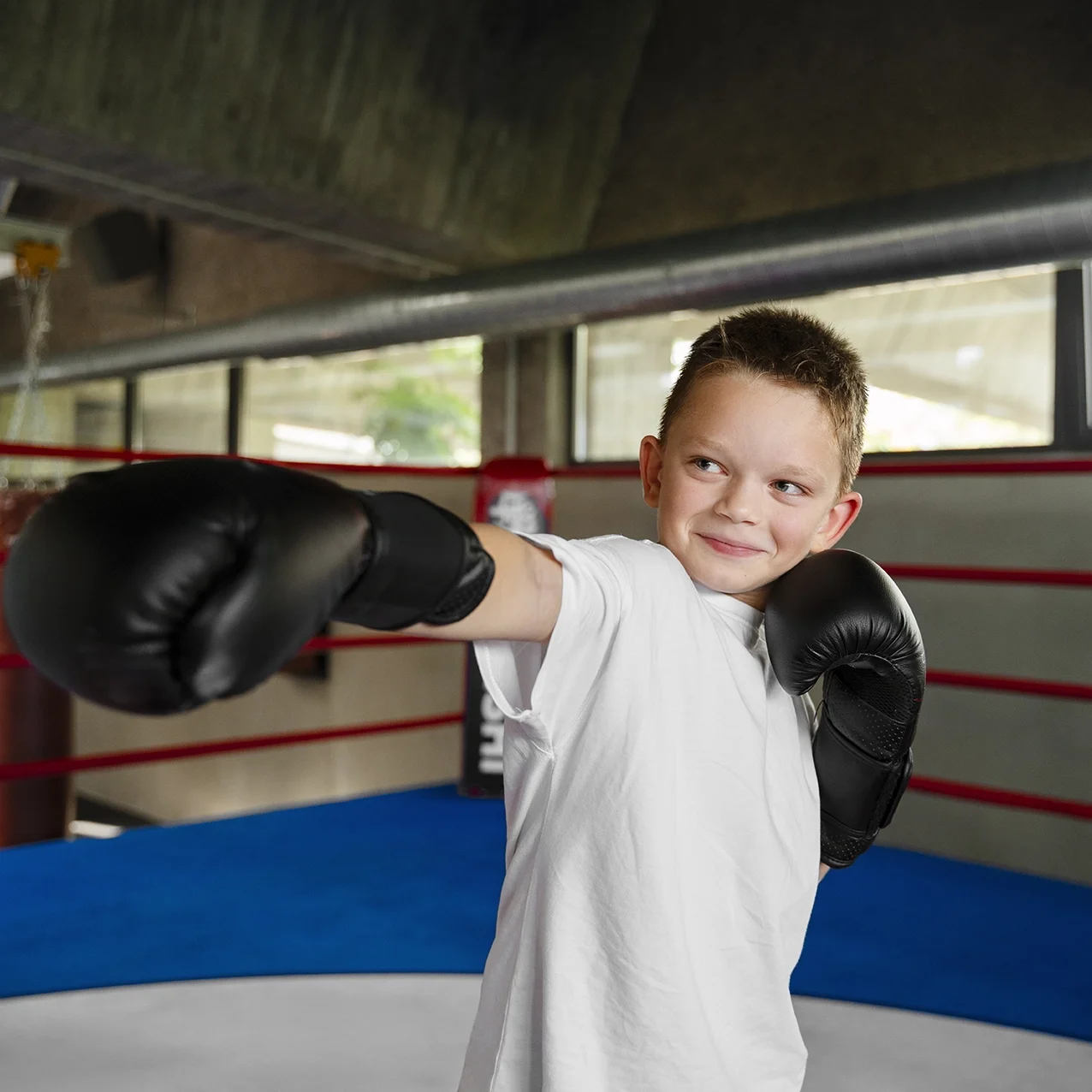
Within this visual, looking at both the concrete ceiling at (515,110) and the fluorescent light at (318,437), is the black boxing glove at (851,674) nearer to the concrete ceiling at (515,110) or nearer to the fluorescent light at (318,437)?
the concrete ceiling at (515,110)

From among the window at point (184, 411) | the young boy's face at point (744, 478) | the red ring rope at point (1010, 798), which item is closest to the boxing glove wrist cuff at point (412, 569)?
the young boy's face at point (744, 478)

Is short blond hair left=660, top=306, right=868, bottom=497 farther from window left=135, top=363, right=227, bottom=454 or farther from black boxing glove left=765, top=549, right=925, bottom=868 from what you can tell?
window left=135, top=363, right=227, bottom=454

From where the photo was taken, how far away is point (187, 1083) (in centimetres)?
161

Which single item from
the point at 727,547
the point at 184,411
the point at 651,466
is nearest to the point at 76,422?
the point at 184,411

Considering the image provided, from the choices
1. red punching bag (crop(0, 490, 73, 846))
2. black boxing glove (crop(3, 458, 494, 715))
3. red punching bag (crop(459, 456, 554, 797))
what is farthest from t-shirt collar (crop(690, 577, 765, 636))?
red punching bag (crop(0, 490, 73, 846))

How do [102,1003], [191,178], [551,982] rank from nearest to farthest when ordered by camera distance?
[551,982] < [102,1003] < [191,178]

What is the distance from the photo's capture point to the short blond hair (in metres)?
0.83

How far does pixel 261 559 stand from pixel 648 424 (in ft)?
12.9

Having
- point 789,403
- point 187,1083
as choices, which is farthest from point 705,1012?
point 187,1083

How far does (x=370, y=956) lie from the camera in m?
2.11

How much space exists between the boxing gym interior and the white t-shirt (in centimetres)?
73

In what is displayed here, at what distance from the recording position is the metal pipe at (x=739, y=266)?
2609 mm

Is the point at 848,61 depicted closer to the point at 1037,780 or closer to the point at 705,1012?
the point at 1037,780

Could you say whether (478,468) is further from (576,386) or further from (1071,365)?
(1071,365)
